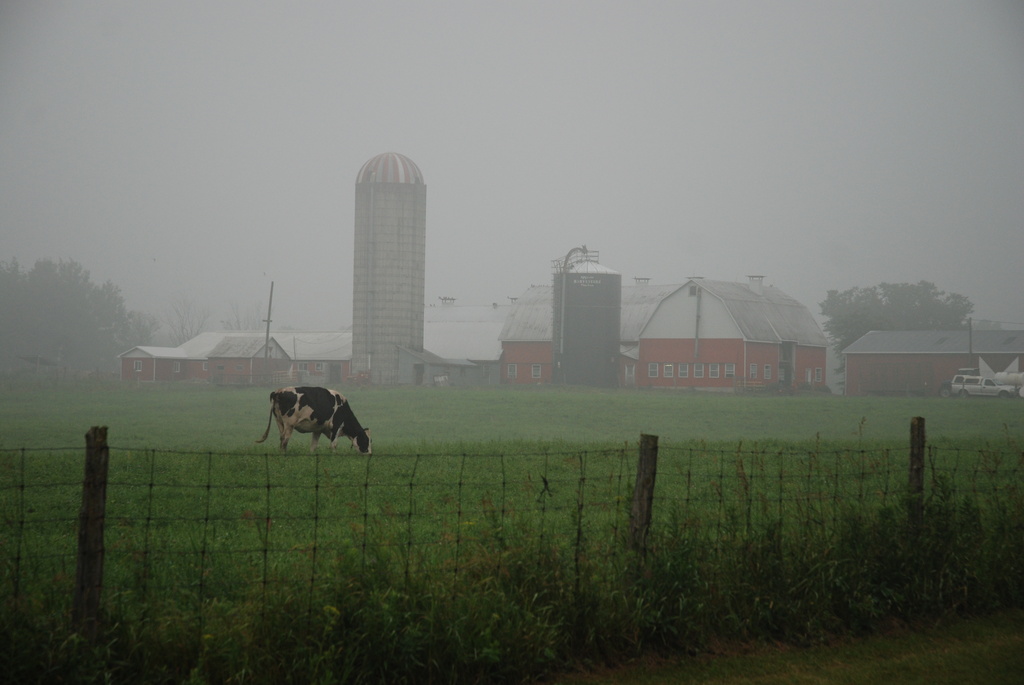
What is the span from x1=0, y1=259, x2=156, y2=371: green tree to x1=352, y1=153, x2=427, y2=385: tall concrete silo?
38950 millimetres

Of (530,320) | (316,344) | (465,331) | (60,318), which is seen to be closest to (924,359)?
(530,320)

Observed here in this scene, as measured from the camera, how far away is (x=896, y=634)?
6.83 meters

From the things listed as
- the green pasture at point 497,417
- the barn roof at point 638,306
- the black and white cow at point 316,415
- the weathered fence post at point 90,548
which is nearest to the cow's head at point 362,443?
the black and white cow at point 316,415

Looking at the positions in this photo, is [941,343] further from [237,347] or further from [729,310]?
[237,347]

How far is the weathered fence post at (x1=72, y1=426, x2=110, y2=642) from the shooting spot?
5102 millimetres

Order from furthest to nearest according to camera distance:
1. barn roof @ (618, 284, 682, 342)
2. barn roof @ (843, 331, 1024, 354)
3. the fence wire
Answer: barn roof @ (618, 284, 682, 342) < barn roof @ (843, 331, 1024, 354) < the fence wire

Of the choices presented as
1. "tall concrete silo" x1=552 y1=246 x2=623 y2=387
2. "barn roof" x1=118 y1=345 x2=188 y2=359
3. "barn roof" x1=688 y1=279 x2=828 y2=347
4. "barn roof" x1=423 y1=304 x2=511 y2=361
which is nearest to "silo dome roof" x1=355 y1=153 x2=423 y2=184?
"tall concrete silo" x1=552 y1=246 x2=623 y2=387

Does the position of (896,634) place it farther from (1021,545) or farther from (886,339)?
(886,339)

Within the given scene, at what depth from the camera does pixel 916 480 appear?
7.65m

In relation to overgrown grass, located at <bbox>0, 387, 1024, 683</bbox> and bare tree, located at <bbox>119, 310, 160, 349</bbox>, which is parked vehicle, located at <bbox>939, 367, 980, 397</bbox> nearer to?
overgrown grass, located at <bbox>0, 387, 1024, 683</bbox>

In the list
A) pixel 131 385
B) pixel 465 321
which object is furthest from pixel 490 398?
pixel 465 321

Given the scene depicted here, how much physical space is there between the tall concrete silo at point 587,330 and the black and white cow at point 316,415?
49729mm

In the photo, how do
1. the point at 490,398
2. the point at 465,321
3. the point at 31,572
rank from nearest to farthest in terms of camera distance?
the point at 31,572, the point at 490,398, the point at 465,321

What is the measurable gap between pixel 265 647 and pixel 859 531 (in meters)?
4.51
